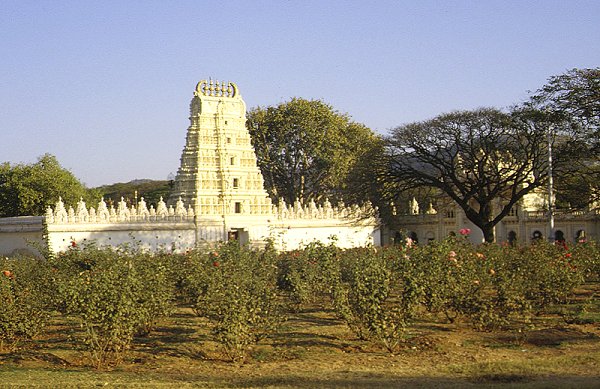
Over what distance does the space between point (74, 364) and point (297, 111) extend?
4811cm

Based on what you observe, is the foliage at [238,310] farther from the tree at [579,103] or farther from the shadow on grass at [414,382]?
the tree at [579,103]

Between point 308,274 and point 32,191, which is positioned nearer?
point 308,274

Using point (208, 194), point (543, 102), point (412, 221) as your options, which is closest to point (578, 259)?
point (543, 102)

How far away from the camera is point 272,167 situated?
204 ft

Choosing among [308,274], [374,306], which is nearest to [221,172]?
[308,274]

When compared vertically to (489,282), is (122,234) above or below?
above

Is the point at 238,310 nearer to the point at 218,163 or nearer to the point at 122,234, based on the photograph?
the point at 122,234

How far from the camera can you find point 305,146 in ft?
199

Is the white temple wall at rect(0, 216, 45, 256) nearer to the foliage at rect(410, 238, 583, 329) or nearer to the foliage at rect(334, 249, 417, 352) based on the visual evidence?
the foliage at rect(410, 238, 583, 329)

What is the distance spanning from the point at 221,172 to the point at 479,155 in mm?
15440

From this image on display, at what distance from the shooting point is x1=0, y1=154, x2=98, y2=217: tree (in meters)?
55.0

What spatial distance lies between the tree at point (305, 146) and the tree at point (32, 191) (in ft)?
47.6

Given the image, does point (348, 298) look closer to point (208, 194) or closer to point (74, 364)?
point (74, 364)

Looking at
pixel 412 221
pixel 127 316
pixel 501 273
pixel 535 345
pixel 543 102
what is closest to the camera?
pixel 127 316
